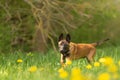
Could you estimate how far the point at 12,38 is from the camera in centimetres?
1786

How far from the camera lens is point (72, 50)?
37.0 feet

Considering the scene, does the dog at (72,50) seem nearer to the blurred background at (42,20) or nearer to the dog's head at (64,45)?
the dog's head at (64,45)

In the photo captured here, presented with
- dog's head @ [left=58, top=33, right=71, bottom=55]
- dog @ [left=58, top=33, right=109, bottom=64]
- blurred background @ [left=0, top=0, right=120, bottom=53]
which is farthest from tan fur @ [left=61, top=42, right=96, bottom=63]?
blurred background @ [left=0, top=0, right=120, bottom=53]

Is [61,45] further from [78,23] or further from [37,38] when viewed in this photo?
[78,23]

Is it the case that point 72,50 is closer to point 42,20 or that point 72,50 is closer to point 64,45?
point 64,45

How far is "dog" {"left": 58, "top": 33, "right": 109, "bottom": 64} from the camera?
1097 cm

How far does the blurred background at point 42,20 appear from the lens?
1598 centimetres

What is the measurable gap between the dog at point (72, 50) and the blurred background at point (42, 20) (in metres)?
3.15

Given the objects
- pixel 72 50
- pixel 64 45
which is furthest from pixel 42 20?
pixel 64 45

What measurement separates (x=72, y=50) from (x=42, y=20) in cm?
591

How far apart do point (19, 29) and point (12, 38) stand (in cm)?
57

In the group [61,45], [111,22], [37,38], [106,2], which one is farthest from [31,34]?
[61,45]

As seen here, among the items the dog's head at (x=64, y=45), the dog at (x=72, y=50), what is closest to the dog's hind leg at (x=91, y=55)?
the dog at (x=72, y=50)

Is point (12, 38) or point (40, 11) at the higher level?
point (40, 11)
